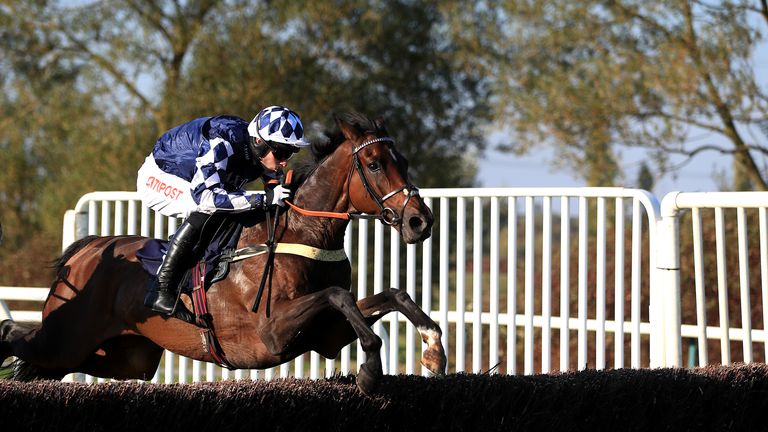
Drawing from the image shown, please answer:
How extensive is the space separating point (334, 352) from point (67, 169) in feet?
57.8

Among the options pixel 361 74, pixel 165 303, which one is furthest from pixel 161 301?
pixel 361 74

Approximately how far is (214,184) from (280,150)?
383mm

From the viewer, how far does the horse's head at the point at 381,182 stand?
461 centimetres

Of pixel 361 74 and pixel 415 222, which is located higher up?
pixel 361 74

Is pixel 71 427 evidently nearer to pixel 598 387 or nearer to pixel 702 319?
pixel 598 387

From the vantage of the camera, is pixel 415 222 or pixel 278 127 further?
pixel 278 127

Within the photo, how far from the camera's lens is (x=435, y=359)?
178 inches

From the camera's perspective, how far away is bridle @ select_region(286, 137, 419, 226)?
4707mm

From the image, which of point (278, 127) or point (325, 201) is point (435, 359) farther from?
point (278, 127)

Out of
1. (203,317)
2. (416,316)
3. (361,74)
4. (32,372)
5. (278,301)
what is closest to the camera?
(416,316)

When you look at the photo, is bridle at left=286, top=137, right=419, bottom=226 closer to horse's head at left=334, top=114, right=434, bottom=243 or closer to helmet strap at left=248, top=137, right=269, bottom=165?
horse's head at left=334, top=114, right=434, bottom=243

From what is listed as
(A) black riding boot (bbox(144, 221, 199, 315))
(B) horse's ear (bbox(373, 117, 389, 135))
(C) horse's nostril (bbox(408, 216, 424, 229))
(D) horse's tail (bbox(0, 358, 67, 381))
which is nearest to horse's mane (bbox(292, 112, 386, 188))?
(B) horse's ear (bbox(373, 117, 389, 135))

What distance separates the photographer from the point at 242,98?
64.1 ft

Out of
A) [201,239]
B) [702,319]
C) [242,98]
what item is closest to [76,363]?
[201,239]
